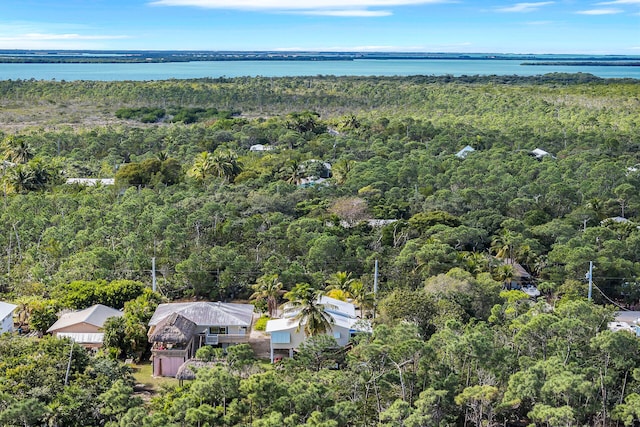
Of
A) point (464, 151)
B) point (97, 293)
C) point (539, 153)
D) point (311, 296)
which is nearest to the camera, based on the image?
point (311, 296)

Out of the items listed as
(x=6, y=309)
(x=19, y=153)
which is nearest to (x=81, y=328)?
(x=6, y=309)

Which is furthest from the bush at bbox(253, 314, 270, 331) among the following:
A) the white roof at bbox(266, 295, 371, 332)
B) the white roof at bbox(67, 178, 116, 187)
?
the white roof at bbox(67, 178, 116, 187)

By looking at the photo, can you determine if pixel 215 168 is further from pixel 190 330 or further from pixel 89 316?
pixel 190 330

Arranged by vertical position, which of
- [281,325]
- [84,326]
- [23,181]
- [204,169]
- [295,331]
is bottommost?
[84,326]

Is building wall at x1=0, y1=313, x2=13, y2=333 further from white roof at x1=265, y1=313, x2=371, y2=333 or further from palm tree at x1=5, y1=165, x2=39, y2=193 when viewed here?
palm tree at x1=5, y1=165, x2=39, y2=193

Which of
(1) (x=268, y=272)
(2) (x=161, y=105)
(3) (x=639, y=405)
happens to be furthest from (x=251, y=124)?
(3) (x=639, y=405)

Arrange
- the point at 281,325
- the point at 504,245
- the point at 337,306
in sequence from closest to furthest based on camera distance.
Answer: the point at 281,325
the point at 337,306
the point at 504,245

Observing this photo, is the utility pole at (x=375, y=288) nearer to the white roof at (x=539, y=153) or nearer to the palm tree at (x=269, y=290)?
the palm tree at (x=269, y=290)
